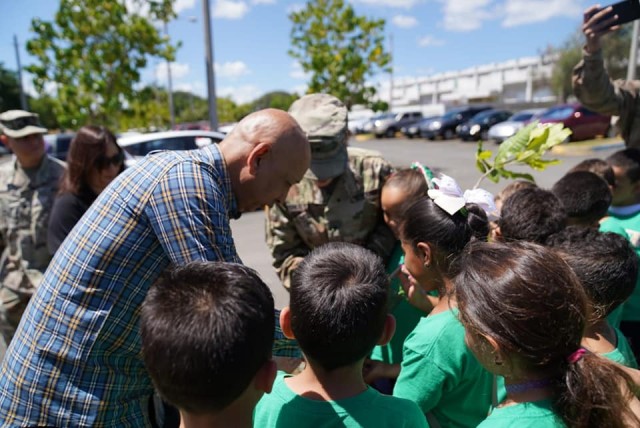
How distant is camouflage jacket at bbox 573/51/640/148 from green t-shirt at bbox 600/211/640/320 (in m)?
0.77

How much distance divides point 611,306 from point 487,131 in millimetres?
22470

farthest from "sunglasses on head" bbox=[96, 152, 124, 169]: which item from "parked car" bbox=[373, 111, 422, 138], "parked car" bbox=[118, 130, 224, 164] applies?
"parked car" bbox=[373, 111, 422, 138]

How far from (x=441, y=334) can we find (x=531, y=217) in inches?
38.4

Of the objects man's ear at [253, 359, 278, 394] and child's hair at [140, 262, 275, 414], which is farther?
man's ear at [253, 359, 278, 394]

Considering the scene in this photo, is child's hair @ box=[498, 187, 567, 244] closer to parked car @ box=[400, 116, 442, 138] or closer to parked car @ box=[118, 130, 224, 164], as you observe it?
parked car @ box=[118, 130, 224, 164]

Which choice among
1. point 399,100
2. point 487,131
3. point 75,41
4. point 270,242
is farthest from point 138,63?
point 399,100

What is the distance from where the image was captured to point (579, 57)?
3228cm

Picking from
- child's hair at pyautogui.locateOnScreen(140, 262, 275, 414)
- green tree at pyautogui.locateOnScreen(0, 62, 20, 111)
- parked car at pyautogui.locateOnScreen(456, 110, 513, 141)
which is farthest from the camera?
green tree at pyautogui.locateOnScreen(0, 62, 20, 111)

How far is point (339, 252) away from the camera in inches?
58.0

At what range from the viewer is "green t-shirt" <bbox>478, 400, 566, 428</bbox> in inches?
48.6

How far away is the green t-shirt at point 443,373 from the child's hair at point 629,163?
6.90ft

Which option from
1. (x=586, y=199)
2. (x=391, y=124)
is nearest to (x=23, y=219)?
(x=586, y=199)

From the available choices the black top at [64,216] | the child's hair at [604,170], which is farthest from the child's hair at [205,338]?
the child's hair at [604,170]

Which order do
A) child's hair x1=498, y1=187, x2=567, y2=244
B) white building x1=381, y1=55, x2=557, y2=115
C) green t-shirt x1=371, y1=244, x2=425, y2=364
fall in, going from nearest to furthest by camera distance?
1. child's hair x1=498, y1=187, x2=567, y2=244
2. green t-shirt x1=371, y1=244, x2=425, y2=364
3. white building x1=381, y1=55, x2=557, y2=115
